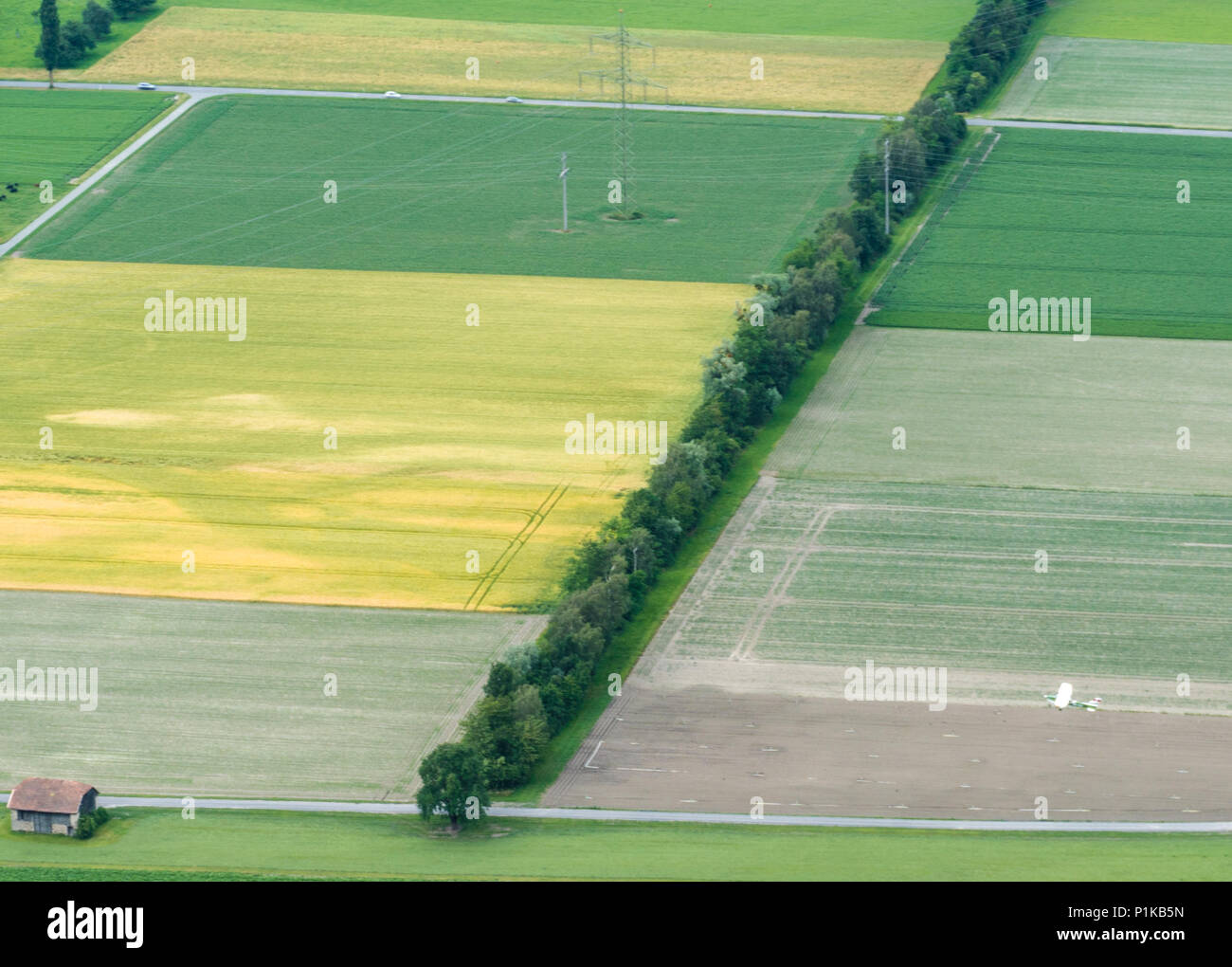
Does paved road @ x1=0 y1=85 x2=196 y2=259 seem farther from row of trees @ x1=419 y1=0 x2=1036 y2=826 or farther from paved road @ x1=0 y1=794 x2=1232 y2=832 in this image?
paved road @ x1=0 y1=794 x2=1232 y2=832

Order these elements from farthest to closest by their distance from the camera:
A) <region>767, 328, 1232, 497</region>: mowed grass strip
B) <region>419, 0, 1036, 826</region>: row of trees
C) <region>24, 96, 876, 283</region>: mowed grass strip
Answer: <region>24, 96, 876, 283</region>: mowed grass strip, <region>767, 328, 1232, 497</region>: mowed grass strip, <region>419, 0, 1036, 826</region>: row of trees

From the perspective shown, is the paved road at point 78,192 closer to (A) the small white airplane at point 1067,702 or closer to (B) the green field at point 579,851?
(B) the green field at point 579,851

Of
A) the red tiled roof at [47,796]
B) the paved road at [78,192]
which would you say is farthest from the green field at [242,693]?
the paved road at [78,192]

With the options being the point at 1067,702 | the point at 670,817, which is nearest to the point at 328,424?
the point at 670,817

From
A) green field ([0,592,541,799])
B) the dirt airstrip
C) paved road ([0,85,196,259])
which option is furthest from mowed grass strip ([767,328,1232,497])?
paved road ([0,85,196,259])

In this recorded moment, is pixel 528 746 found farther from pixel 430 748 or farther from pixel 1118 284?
pixel 1118 284

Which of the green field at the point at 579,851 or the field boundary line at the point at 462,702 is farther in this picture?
the field boundary line at the point at 462,702
